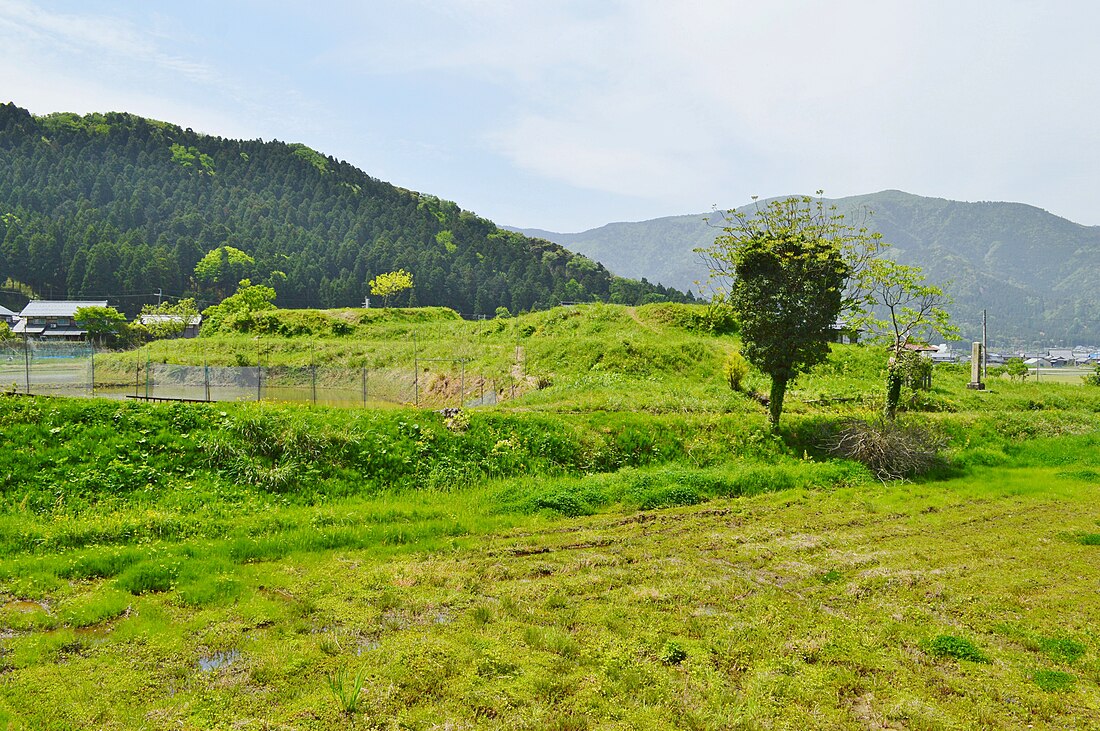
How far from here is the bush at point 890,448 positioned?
52.6ft

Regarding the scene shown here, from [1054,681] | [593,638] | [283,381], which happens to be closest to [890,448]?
[1054,681]

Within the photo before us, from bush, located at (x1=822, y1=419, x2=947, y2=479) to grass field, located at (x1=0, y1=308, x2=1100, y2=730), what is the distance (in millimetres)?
439

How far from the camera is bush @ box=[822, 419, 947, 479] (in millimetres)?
16031

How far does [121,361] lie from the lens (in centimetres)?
3847

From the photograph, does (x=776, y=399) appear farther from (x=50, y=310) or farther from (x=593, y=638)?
(x=50, y=310)

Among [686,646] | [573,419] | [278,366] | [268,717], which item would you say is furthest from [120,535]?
[278,366]

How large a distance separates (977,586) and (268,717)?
925 cm

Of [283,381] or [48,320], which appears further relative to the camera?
[48,320]

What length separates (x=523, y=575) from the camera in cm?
Result: 887

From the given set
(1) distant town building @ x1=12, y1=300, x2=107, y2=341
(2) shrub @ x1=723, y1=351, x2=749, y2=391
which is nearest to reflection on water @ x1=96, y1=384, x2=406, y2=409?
(2) shrub @ x1=723, y1=351, x2=749, y2=391

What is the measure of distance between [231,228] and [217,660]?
138 meters

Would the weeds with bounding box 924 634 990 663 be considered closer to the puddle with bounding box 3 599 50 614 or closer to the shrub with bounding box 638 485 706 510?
the shrub with bounding box 638 485 706 510

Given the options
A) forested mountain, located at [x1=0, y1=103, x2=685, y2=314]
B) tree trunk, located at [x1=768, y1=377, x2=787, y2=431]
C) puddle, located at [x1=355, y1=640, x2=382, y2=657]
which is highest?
forested mountain, located at [x1=0, y1=103, x2=685, y2=314]

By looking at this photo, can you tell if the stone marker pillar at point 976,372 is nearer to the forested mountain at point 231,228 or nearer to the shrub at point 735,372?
the shrub at point 735,372
